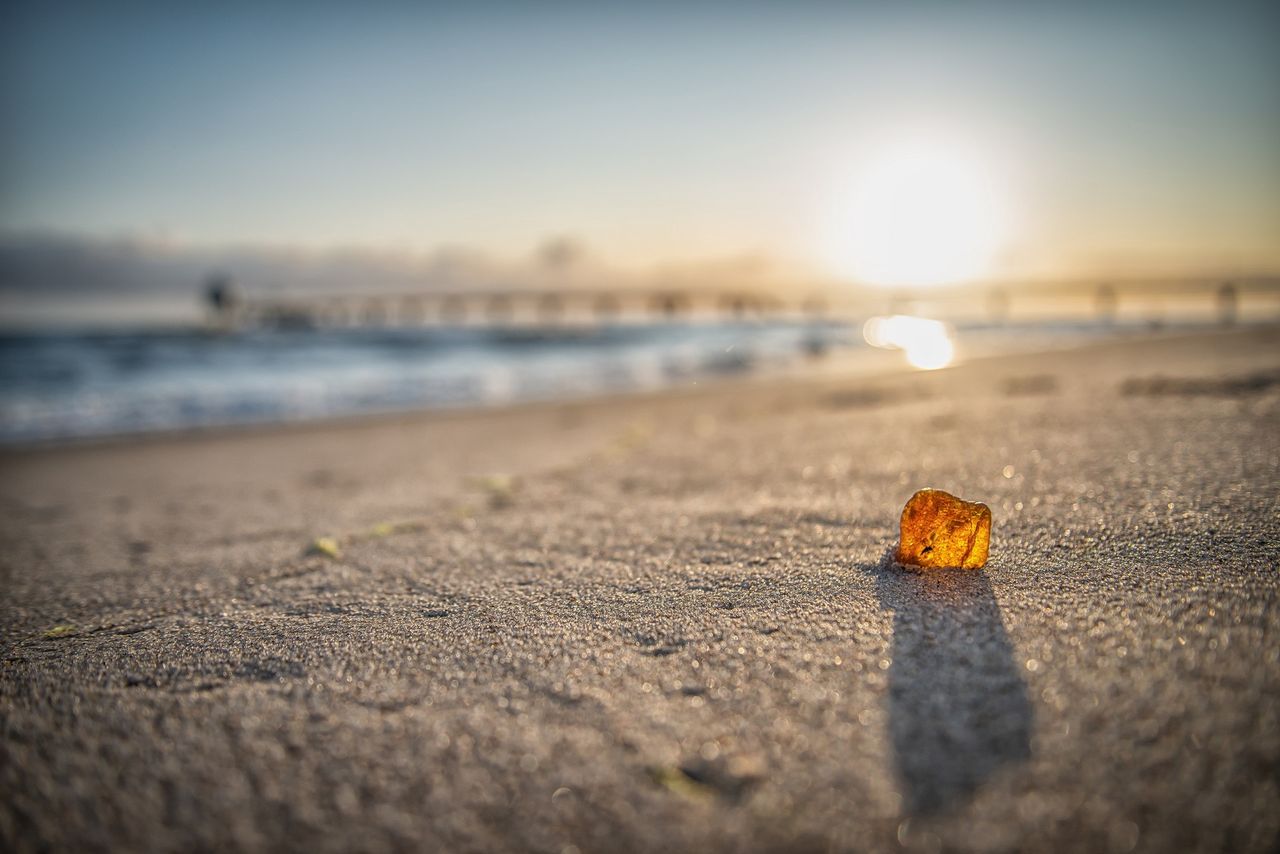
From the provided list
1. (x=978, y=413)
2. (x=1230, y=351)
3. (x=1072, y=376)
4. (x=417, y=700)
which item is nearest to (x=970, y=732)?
(x=417, y=700)

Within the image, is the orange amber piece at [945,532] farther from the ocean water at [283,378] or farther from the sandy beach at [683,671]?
the ocean water at [283,378]

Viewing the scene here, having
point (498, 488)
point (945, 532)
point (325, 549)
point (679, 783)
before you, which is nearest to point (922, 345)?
point (498, 488)

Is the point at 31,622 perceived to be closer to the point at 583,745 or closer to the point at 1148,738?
the point at 583,745

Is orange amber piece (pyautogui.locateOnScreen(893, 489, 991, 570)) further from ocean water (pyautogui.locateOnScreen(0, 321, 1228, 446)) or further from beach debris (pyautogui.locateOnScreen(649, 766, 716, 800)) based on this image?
ocean water (pyautogui.locateOnScreen(0, 321, 1228, 446))

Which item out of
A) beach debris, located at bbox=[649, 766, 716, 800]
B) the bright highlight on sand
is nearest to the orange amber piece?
beach debris, located at bbox=[649, 766, 716, 800]

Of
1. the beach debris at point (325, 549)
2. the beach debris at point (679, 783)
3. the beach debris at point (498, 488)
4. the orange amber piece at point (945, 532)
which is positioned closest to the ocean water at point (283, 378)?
the beach debris at point (498, 488)

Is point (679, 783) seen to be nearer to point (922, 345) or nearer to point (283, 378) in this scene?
point (283, 378)
